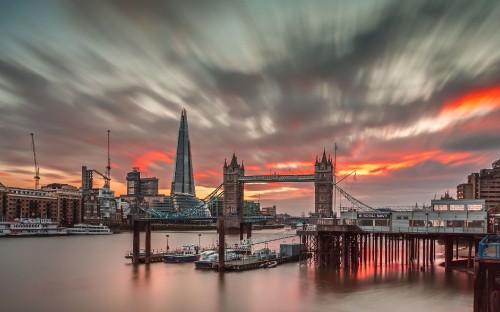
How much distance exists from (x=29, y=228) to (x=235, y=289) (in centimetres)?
14833

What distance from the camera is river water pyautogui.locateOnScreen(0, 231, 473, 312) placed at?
Result: 4512 cm

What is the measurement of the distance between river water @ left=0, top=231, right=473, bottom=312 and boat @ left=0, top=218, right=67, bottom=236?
109m

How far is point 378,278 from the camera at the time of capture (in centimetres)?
5759

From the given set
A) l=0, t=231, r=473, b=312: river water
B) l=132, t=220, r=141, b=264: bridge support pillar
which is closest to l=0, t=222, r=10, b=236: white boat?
l=0, t=231, r=473, b=312: river water

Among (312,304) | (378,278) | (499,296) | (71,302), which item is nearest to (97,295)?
(71,302)

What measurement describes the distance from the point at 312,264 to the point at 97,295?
33.0 m

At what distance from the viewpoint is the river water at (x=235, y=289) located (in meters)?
45.1

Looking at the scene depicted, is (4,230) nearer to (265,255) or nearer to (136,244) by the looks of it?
(136,244)

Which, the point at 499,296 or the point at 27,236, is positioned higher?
the point at 499,296

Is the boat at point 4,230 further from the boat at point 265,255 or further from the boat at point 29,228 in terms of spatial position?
the boat at point 265,255

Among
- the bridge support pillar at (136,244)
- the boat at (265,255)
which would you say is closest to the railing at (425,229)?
the boat at (265,255)

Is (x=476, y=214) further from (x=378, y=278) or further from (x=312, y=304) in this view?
(x=312, y=304)

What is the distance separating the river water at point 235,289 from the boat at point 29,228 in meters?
109

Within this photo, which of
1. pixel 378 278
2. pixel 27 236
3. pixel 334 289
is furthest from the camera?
pixel 27 236
